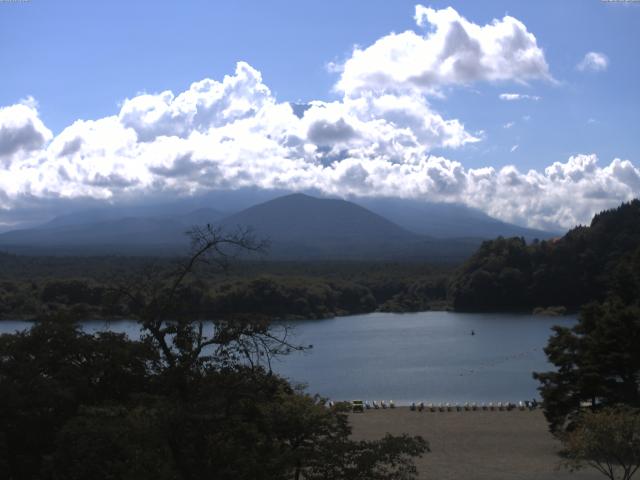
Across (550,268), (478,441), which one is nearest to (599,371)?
(478,441)

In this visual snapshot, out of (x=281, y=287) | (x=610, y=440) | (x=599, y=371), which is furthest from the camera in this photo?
(x=281, y=287)

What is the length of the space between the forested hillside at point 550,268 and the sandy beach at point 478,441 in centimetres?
3381

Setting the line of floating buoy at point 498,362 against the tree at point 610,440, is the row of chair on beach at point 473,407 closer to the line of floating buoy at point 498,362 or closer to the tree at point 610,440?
the line of floating buoy at point 498,362

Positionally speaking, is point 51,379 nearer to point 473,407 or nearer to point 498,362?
point 473,407

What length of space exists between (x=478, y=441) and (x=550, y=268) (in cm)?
3871

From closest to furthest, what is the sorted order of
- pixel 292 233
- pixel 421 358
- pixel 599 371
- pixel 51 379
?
pixel 51 379, pixel 599 371, pixel 421 358, pixel 292 233

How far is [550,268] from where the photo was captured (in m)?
52.9

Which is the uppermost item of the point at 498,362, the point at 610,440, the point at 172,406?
the point at 172,406

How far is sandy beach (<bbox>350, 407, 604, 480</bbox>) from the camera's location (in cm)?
1339

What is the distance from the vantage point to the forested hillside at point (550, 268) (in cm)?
5200

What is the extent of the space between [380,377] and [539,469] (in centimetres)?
1405

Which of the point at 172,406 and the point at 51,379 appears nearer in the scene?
the point at 172,406

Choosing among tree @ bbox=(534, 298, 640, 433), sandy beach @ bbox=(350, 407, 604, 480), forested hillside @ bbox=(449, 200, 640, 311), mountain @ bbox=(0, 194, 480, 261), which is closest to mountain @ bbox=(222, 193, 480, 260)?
mountain @ bbox=(0, 194, 480, 261)

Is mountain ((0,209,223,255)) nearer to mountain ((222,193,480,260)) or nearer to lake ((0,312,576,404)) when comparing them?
mountain ((222,193,480,260))
